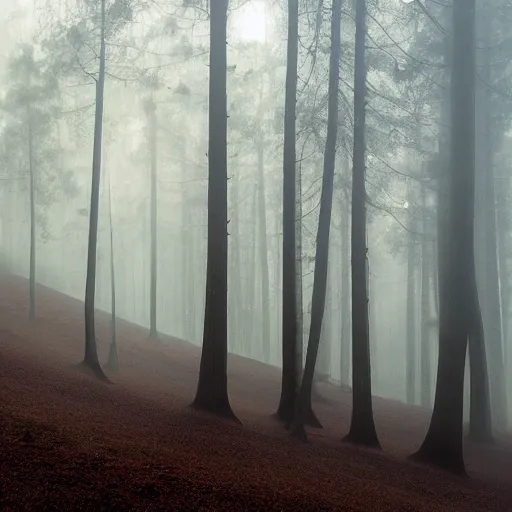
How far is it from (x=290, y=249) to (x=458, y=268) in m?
3.62

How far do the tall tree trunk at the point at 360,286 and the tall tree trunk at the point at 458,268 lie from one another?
48.7 inches

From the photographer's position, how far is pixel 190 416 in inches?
363

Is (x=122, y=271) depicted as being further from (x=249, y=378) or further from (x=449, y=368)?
(x=449, y=368)

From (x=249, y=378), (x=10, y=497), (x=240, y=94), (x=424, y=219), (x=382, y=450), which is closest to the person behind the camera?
(x=10, y=497)

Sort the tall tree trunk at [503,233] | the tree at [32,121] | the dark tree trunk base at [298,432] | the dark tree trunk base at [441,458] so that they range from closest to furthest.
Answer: the dark tree trunk base at [441,458] < the dark tree trunk base at [298,432] < the tree at [32,121] < the tall tree trunk at [503,233]

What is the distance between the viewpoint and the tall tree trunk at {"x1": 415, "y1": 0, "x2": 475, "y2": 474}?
30.5 ft

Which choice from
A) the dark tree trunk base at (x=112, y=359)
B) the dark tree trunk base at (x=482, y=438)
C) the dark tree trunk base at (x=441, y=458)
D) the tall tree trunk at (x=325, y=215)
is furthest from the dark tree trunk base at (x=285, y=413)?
the dark tree trunk base at (x=112, y=359)

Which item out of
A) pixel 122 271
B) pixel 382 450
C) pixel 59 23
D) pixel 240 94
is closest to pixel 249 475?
pixel 382 450

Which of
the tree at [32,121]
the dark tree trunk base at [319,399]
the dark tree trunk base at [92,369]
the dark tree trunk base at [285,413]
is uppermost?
the tree at [32,121]

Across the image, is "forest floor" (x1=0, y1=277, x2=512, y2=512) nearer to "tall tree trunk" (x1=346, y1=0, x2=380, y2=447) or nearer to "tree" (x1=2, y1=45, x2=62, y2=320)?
"tall tree trunk" (x1=346, y1=0, x2=380, y2=447)

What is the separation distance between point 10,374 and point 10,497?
223 inches

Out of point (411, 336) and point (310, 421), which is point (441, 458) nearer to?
point (310, 421)

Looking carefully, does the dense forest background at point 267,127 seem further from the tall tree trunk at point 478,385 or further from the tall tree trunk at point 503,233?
the tall tree trunk at point 478,385

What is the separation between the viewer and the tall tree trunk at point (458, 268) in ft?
30.5
